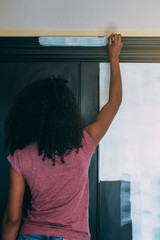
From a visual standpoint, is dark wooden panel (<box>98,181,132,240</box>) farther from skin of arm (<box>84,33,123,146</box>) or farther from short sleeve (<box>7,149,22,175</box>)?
short sleeve (<box>7,149,22,175</box>)

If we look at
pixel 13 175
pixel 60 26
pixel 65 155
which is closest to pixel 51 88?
pixel 65 155

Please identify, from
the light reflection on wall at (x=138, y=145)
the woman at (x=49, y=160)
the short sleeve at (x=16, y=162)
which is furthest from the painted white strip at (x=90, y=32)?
the short sleeve at (x=16, y=162)

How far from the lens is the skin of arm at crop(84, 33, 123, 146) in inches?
42.7

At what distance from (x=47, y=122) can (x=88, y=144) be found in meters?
0.22

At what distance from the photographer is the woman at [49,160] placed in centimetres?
93

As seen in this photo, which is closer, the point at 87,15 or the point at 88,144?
the point at 88,144

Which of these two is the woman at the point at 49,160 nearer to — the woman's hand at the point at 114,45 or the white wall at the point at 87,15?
the woman's hand at the point at 114,45

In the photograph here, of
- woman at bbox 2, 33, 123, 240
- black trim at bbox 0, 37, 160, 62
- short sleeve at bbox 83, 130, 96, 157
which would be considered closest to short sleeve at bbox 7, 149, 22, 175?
woman at bbox 2, 33, 123, 240

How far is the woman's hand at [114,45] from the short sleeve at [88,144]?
1.97ft

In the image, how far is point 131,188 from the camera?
4.83ft

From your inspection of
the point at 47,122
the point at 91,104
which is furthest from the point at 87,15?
the point at 47,122

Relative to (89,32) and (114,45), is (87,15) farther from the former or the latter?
(114,45)

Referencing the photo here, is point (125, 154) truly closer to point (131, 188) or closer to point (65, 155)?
point (131, 188)

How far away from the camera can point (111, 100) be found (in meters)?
1.24
